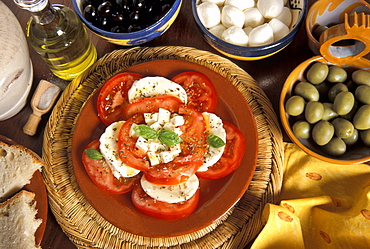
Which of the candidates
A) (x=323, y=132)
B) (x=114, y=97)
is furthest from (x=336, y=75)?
(x=114, y=97)

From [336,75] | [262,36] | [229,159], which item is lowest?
[229,159]

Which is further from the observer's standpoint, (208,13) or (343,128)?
(208,13)

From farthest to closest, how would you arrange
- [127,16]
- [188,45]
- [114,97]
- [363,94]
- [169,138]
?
[188,45]
[127,16]
[114,97]
[363,94]
[169,138]

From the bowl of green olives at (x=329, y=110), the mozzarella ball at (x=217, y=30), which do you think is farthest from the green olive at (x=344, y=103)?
the mozzarella ball at (x=217, y=30)

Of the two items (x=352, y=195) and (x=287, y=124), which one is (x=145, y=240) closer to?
(x=287, y=124)

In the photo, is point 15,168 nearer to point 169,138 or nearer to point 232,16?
point 169,138

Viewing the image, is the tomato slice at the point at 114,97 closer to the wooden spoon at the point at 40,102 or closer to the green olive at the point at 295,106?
the wooden spoon at the point at 40,102

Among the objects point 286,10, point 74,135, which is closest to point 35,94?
point 74,135
